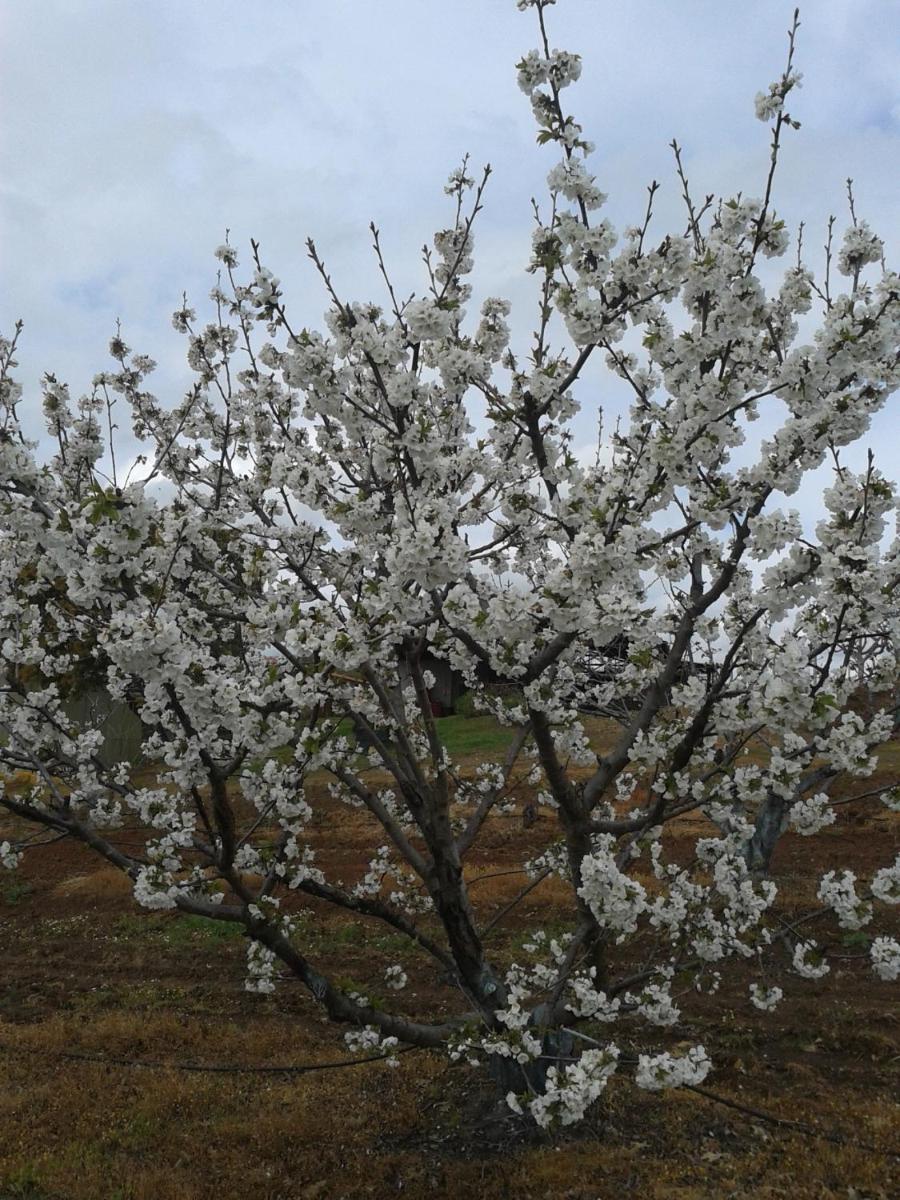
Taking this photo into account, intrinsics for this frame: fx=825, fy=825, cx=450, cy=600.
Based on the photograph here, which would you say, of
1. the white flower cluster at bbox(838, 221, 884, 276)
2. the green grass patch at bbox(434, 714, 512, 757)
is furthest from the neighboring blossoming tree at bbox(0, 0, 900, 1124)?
the green grass patch at bbox(434, 714, 512, 757)

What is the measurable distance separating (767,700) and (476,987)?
3.50 metres

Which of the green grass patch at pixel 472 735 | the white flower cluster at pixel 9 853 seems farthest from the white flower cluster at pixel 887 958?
the green grass patch at pixel 472 735

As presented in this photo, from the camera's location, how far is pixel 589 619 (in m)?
4.64

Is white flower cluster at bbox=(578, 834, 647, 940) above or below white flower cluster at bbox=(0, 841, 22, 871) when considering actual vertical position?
below

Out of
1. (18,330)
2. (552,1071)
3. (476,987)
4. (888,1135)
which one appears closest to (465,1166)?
(476,987)

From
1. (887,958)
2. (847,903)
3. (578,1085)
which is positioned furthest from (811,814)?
(578,1085)

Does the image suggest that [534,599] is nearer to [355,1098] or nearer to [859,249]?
[859,249]

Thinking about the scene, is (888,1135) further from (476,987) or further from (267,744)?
(267,744)

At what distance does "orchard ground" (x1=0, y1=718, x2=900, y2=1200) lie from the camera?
6.21 meters

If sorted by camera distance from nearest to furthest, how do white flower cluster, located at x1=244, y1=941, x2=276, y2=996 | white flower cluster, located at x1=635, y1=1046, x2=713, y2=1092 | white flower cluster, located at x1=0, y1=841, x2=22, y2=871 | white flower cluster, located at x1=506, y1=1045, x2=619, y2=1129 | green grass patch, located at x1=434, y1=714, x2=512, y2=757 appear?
white flower cluster, located at x1=506, y1=1045, x2=619, y2=1129 → white flower cluster, located at x1=635, y1=1046, x2=713, y2=1092 → white flower cluster, located at x1=0, y1=841, x2=22, y2=871 → white flower cluster, located at x1=244, y1=941, x2=276, y2=996 → green grass patch, located at x1=434, y1=714, x2=512, y2=757

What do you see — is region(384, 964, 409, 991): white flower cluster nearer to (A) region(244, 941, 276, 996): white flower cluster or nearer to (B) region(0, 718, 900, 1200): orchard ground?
(B) region(0, 718, 900, 1200): orchard ground

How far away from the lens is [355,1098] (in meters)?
7.91

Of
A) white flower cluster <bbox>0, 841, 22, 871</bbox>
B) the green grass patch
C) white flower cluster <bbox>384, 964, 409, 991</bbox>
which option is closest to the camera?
white flower cluster <bbox>0, 841, 22, 871</bbox>

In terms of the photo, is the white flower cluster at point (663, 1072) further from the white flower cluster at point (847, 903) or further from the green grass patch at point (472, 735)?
the green grass patch at point (472, 735)
